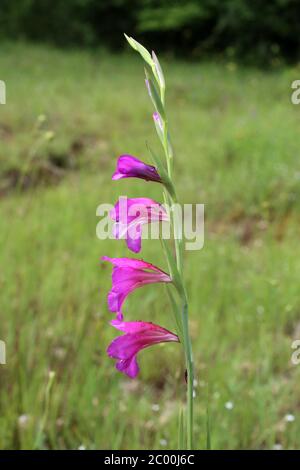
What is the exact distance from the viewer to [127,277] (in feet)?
2.77

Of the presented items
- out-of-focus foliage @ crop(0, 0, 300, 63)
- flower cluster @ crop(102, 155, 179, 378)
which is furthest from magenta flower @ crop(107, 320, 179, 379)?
out-of-focus foliage @ crop(0, 0, 300, 63)

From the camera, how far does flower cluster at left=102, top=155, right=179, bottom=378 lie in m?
0.80

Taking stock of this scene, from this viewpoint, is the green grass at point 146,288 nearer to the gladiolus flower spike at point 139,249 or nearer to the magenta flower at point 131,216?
the gladiolus flower spike at point 139,249

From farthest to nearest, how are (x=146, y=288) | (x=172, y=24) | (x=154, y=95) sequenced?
(x=172, y=24)
(x=146, y=288)
(x=154, y=95)

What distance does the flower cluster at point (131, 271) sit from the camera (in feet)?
2.64

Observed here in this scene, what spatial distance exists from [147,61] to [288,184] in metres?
3.28

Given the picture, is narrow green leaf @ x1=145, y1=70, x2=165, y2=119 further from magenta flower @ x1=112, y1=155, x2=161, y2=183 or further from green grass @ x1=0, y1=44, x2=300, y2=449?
green grass @ x1=0, y1=44, x2=300, y2=449

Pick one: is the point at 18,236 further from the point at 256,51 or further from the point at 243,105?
Result: the point at 256,51

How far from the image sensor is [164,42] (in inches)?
527

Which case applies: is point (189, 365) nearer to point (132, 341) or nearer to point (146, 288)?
point (132, 341)

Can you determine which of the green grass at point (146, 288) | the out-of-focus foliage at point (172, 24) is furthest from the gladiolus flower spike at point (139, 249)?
the out-of-focus foliage at point (172, 24)

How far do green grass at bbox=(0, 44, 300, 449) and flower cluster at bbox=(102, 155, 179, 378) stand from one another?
302 millimetres

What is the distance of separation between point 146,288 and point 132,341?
1.87 m

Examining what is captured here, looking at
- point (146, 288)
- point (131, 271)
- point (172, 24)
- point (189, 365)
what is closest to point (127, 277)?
point (131, 271)
